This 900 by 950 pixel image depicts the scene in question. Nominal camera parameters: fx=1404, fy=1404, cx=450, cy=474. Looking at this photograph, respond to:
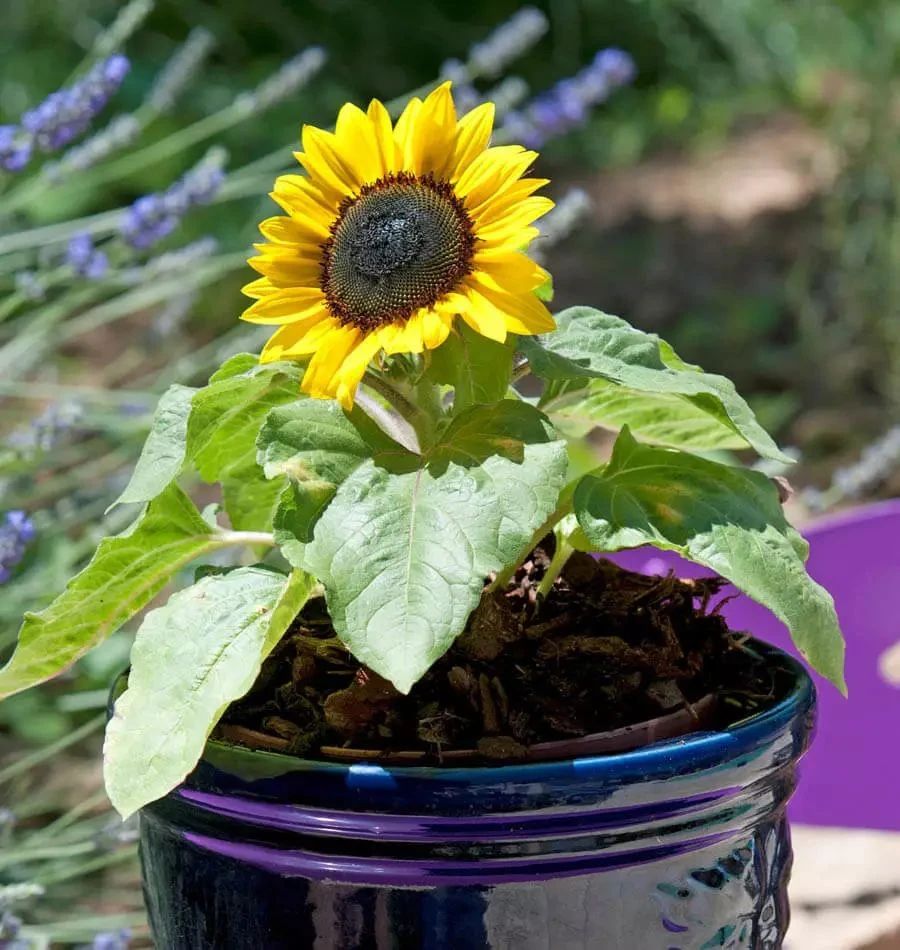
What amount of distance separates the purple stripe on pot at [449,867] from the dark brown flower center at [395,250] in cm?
27

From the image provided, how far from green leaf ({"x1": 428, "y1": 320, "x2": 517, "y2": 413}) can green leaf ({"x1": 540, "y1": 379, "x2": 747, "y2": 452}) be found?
84mm

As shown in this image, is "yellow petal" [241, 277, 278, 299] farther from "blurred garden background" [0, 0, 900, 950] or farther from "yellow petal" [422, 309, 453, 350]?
"blurred garden background" [0, 0, 900, 950]

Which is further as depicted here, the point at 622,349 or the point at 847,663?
the point at 847,663

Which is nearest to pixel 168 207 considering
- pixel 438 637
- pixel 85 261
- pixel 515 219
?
pixel 85 261

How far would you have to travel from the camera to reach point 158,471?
2.65ft

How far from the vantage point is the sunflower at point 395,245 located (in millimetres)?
727

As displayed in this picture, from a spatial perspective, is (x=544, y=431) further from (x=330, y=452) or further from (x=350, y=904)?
(x=350, y=904)

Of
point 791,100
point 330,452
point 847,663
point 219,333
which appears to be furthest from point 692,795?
point 791,100

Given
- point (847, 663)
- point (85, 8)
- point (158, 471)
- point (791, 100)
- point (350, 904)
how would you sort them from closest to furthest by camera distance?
point (350, 904) < point (158, 471) < point (847, 663) < point (85, 8) < point (791, 100)

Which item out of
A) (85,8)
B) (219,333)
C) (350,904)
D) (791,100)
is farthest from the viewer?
(791,100)

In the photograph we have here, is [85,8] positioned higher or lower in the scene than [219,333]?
higher

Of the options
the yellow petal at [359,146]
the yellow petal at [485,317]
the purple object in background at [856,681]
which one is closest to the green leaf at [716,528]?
the yellow petal at [485,317]

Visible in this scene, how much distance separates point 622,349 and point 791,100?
14.2ft

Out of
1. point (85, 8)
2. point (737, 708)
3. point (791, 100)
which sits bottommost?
point (791, 100)
